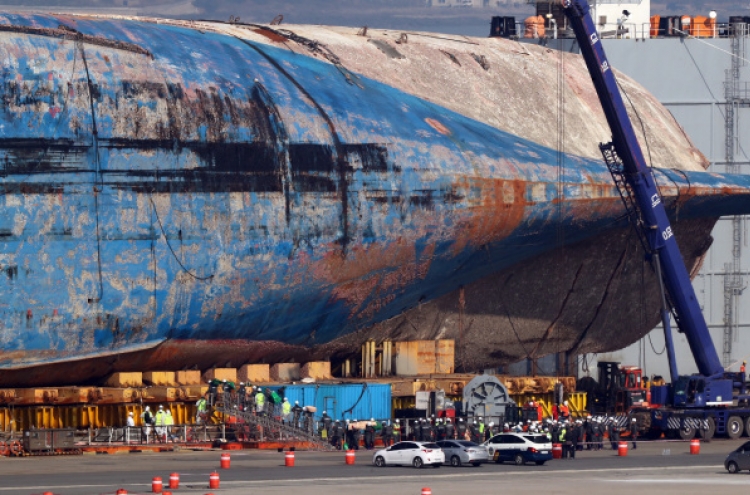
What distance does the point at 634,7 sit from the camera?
99.6 m

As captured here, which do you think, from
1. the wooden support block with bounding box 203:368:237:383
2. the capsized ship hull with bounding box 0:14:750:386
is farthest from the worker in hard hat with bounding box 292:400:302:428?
the capsized ship hull with bounding box 0:14:750:386

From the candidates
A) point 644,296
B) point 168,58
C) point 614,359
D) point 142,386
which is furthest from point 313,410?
point 614,359

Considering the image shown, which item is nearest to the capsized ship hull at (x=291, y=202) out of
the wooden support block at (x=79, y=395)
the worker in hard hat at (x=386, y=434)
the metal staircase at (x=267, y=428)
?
the wooden support block at (x=79, y=395)

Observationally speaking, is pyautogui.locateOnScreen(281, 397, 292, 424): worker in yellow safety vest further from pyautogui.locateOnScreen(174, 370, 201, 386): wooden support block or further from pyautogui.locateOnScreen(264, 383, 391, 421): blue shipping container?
pyautogui.locateOnScreen(174, 370, 201, 386): wooden support block

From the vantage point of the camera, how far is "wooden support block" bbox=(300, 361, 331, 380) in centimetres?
5906

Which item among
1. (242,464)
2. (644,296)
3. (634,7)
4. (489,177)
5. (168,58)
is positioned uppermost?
(634,7)

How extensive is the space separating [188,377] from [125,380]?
282 cm

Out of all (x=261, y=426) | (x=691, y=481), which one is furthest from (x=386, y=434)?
(x=691, y=481)

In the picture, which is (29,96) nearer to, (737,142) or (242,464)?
(242,464)

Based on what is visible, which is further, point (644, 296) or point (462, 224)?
point (644, 296)

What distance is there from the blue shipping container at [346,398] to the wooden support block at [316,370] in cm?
224

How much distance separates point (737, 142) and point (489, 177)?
3304 centimetres

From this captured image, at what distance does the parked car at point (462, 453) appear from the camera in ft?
153

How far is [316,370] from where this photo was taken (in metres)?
59.2
